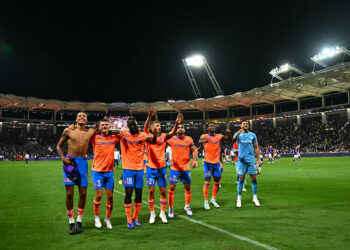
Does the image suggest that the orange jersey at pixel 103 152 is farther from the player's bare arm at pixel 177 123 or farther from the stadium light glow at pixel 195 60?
the stadium light glow at pixel 195 60

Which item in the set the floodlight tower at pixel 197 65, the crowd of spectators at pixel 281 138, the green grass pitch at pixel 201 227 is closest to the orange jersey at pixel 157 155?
the green grass pitch at pixel 201 227

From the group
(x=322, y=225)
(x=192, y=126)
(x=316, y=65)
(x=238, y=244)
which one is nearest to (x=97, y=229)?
(x=238, y=244)

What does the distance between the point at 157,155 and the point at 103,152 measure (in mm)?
1290

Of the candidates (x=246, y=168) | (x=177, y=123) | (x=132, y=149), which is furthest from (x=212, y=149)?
(x=132, y=149)

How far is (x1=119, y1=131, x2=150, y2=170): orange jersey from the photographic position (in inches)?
233

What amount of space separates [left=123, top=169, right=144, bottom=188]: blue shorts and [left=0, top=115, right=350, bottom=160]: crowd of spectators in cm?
4169

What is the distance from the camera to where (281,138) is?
173 feet

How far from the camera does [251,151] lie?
26.4 feet

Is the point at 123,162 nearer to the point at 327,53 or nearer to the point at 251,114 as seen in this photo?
the point at 327,53

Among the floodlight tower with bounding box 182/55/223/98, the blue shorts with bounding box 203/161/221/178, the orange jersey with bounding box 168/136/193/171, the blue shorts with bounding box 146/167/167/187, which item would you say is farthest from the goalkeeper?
the floodlight tower with bounding box 182/55/223/98

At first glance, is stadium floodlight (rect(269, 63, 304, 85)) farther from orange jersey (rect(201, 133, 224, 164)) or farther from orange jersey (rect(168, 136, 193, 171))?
orange jersey (rect(168, 136, 193, 171))

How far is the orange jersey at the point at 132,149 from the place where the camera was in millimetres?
5906

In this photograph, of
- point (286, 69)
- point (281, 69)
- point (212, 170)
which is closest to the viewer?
point (212, 170)

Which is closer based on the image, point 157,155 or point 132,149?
point 132,149
